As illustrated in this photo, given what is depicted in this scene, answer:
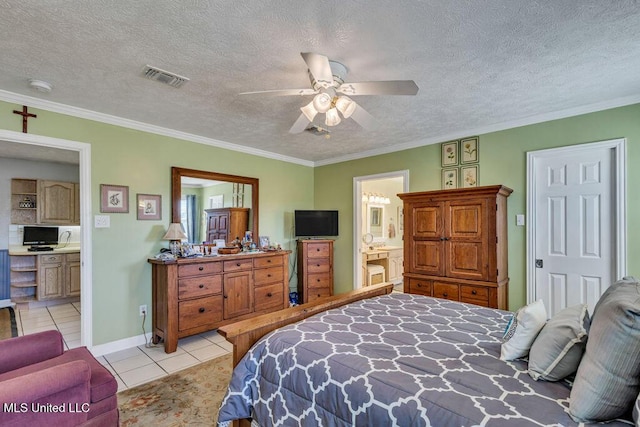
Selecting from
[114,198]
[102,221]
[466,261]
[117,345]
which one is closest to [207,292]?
[117,345]

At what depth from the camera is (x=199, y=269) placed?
11.1 ft

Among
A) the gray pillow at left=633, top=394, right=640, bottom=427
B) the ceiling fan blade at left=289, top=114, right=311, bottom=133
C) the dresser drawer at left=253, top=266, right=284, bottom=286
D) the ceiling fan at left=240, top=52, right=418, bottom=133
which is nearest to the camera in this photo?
the gray pillow at left=633, top=394, right=640, bottom=427

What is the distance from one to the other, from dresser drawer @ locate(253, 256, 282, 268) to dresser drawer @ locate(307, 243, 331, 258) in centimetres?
63

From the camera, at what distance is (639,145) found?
2707mm

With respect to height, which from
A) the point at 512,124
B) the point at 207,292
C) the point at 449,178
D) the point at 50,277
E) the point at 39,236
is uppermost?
the point at 512,124

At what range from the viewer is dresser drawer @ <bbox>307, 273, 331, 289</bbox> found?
481 cm

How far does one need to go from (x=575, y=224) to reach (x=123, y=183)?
4.69 m

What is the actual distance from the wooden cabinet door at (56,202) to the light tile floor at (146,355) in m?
1.81

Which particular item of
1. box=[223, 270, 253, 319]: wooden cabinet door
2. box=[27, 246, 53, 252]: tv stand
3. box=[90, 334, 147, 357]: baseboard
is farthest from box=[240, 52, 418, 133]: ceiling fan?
box=[27, 246, 53, 252]: tv stand

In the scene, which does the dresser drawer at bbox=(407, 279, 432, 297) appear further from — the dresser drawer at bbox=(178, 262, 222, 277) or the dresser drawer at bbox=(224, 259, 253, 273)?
the dresser drawer at bbox=(178, 262, 222, 277)

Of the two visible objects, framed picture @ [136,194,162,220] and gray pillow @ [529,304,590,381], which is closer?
gray pillow @ [529,304,590,381]

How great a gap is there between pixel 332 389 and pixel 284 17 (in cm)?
188

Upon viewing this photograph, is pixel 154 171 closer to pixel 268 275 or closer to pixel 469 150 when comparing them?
pixel 268 275

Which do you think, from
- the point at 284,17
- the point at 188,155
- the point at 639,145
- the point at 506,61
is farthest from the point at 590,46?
the point at 188,155
